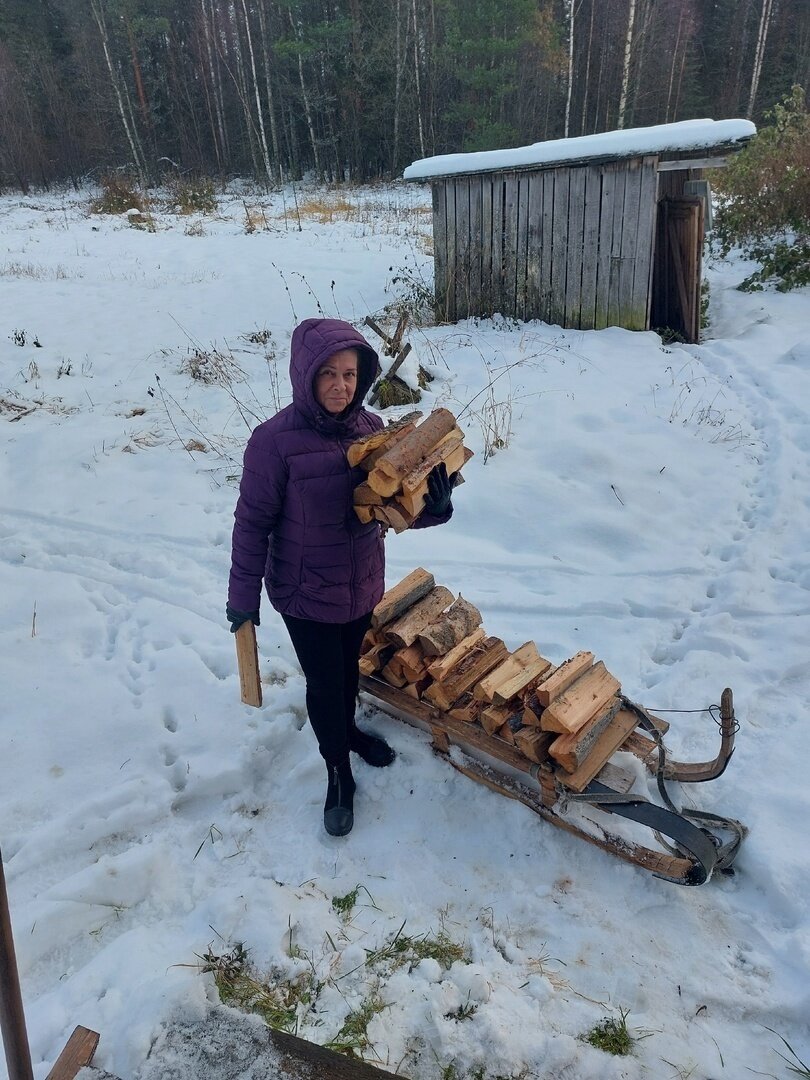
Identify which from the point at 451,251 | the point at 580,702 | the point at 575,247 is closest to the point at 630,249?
the point at 575,247

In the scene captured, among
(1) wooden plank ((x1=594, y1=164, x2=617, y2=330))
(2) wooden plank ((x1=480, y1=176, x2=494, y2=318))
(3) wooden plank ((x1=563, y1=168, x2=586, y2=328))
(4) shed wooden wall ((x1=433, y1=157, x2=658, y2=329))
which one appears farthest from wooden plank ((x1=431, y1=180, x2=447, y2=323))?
(1) wooden plank ((x1=594, y1=164, x2=617, y2=330))

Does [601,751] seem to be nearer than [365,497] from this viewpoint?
No

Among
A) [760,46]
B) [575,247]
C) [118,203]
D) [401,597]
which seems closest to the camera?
[401,597]

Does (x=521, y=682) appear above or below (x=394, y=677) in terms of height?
above

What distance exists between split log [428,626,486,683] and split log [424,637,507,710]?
0.02m

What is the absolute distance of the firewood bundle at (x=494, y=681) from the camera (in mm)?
2592

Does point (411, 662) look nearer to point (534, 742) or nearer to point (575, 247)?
point (534, 742)

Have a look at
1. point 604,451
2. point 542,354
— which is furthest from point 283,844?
point 542,354

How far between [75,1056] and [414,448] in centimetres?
200

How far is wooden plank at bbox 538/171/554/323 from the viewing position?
8149 mm

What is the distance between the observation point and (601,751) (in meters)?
2.66

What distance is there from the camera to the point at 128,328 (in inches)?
348

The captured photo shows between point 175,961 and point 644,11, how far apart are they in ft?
113

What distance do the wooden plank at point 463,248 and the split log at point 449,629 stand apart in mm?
6890
